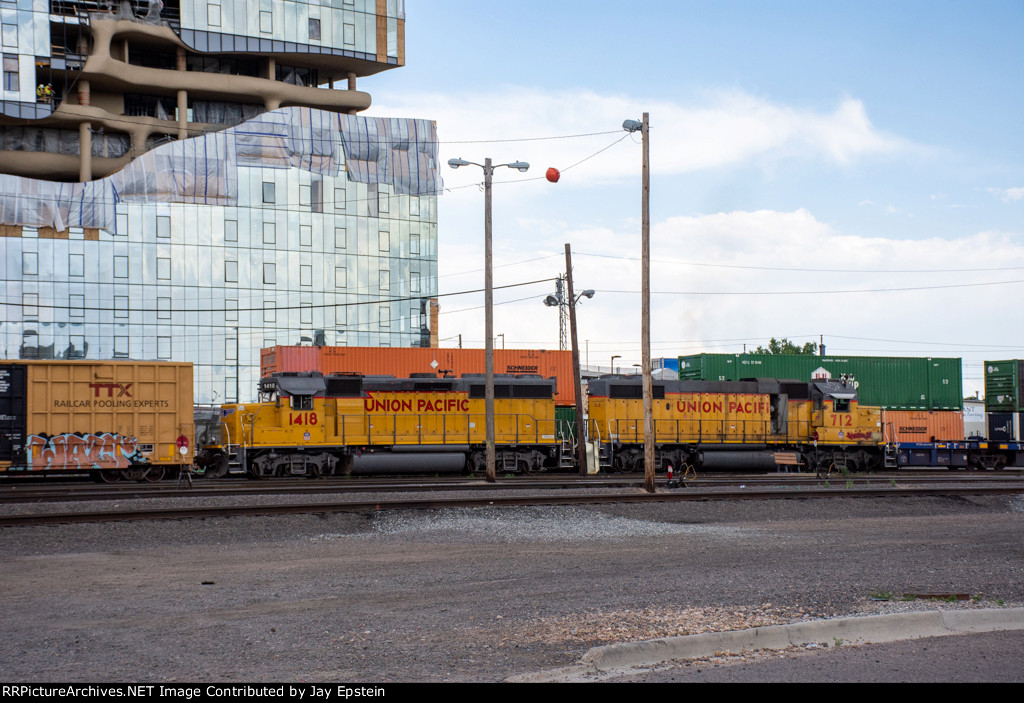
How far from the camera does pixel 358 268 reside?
7081cm

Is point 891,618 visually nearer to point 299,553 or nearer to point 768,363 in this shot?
point 299,553

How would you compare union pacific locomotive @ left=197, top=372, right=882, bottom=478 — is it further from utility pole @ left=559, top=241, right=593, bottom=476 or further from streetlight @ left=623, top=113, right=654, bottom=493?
streetlight @ left=623, top=113, right=654, bottom=493

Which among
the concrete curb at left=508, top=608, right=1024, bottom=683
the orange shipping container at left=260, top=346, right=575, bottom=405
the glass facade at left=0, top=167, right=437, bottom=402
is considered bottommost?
the concrete curb at left=508, top=608, right=1024, bottom=683

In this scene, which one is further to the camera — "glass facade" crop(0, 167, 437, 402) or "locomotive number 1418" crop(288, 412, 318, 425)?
"glass facade" crop(0, 167, 437, 402)

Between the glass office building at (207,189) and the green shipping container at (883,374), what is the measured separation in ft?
114

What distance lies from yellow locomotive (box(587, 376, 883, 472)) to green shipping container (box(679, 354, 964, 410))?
700cm

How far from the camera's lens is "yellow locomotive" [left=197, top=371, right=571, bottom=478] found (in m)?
29.2

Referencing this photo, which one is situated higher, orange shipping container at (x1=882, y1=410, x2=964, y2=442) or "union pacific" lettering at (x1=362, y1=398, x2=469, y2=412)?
"union pacific" lettering at (x1=362, y1=398, x2=469, y2=412)

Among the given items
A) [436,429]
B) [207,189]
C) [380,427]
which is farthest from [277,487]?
[207,189]

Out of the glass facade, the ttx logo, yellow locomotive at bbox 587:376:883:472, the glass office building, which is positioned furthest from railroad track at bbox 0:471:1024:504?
the glass office building

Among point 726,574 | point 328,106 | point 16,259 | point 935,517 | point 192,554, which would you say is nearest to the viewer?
point 726,574

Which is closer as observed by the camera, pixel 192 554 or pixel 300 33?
pixel 192 554
